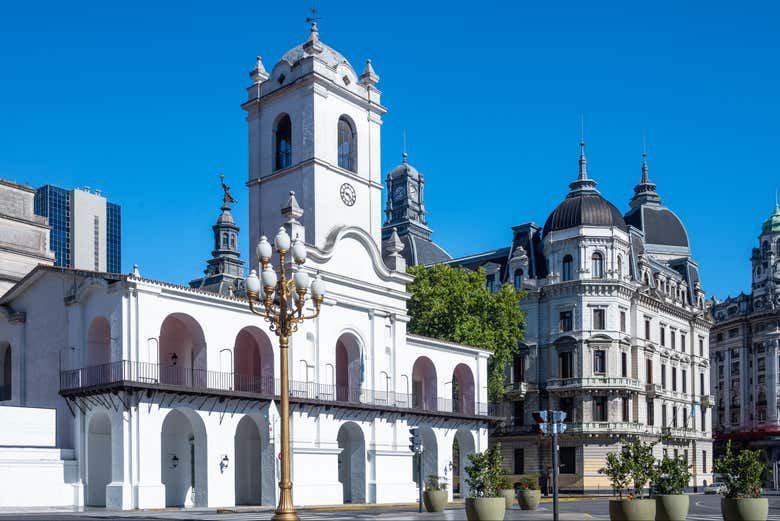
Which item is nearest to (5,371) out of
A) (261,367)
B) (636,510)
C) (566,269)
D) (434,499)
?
(261,367)

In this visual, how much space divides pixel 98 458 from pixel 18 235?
68.0 ft

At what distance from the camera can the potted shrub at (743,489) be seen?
23406 mm

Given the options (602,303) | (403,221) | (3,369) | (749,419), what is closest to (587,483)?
(602,303)

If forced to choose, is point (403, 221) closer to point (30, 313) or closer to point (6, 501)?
point (30, 313)

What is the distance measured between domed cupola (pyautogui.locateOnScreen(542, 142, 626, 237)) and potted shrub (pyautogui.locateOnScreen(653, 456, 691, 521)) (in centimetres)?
4656

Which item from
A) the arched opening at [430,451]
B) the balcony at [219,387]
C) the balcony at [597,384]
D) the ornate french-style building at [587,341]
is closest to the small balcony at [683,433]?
the ornate french-style building at [587,341]

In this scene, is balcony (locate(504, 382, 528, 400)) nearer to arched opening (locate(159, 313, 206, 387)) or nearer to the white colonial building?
the white colonial building

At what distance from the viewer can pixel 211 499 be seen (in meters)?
38.3

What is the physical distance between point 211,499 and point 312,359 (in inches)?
322

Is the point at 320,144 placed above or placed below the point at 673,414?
above

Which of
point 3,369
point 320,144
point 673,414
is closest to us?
point 3,369

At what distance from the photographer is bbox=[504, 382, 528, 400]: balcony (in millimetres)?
73688

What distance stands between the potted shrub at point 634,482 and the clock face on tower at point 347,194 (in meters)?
24.1

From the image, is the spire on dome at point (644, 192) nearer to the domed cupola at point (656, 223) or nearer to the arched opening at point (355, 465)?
the domed cupola at point (656, 223)
